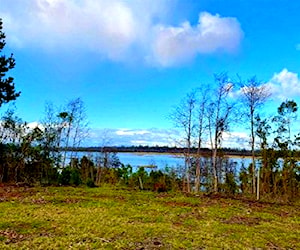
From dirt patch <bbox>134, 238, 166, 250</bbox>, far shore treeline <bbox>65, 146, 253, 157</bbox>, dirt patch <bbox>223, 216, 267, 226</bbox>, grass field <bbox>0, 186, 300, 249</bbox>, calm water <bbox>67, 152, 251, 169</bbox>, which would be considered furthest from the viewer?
calm water <bbox>67, 152, 251, 169</bbox>

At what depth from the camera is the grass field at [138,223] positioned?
14.9 feet

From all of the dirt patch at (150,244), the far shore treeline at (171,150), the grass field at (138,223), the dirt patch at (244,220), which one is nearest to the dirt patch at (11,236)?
the grass field at (138,223)

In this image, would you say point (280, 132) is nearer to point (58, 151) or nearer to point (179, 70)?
point (179, 70)

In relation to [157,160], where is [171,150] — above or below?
above

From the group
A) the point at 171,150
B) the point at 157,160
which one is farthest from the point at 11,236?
the point at 157,160

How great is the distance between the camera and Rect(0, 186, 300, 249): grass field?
179 inches

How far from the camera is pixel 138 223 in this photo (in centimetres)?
Result: 568

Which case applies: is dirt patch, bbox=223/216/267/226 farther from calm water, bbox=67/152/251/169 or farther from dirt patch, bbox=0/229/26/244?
calm water, bbox=67/152/251/169

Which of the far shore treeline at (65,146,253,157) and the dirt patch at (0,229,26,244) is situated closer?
the dirt patch at (0,229,26,244)

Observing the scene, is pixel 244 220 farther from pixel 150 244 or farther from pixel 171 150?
pixel 171 150

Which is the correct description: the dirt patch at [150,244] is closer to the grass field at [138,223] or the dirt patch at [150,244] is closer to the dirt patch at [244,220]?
the grass field at [138,223]

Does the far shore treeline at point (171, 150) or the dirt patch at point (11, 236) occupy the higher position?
the far shore treeline at point (171, 150)

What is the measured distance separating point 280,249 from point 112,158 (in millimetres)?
9292

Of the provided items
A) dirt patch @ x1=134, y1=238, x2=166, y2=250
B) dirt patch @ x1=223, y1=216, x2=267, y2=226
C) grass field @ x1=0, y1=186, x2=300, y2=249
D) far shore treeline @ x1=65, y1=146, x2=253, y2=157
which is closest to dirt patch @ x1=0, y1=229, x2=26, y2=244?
grass field @ x1=0, y1=186, x2=300, y2=249
